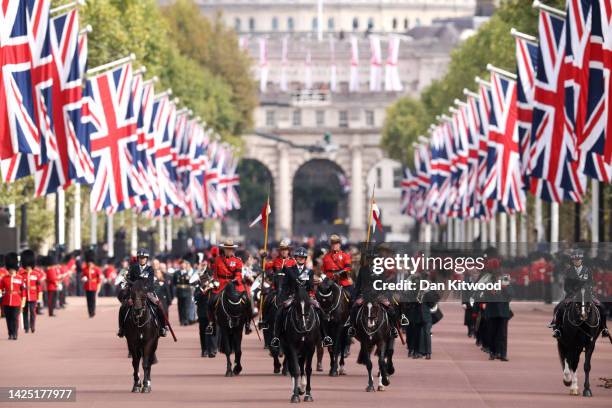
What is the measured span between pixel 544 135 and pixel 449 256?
1384cm

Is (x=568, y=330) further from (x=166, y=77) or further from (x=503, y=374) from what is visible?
(x=166, y=77)

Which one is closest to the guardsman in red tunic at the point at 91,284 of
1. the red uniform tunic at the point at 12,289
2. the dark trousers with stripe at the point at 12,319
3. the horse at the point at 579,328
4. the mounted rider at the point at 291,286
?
the red uniform tunic at the point at 12,289

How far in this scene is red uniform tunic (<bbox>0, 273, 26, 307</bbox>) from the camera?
47.0 m

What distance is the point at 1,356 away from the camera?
131ft

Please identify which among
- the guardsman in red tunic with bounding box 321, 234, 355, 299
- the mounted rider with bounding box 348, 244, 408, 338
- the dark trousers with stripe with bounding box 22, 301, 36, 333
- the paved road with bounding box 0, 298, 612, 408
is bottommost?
the paved road with bounding box 0, 298, 612, 408

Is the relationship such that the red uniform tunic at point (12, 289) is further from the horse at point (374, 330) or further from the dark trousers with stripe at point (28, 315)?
the horse at point (374, 330)

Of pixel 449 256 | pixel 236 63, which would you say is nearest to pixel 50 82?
pixel 449 256

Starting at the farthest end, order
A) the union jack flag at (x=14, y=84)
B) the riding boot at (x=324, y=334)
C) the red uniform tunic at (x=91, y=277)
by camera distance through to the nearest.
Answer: the red uniform tunic at (x=91, y=277) < the union jack flag at (x=14, y=84) < the riding boot at (x=324, y=334)

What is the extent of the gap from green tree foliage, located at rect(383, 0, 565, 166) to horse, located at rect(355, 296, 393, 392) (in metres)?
34.1

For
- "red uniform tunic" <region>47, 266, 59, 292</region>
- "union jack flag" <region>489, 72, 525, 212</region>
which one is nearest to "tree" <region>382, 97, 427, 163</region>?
"union jack flag" <region>489, 72, 525, 212</region>

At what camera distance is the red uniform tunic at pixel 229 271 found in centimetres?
3509

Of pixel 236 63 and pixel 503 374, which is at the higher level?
pixel 236 63

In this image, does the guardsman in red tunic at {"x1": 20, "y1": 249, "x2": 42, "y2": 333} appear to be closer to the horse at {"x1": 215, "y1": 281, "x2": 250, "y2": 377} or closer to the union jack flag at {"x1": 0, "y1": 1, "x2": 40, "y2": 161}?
the union jack flag at {"x1": 0, "y1": 1, "x2": 40, "y2": 161}

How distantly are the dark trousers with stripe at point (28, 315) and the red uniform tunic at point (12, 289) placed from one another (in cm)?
187
